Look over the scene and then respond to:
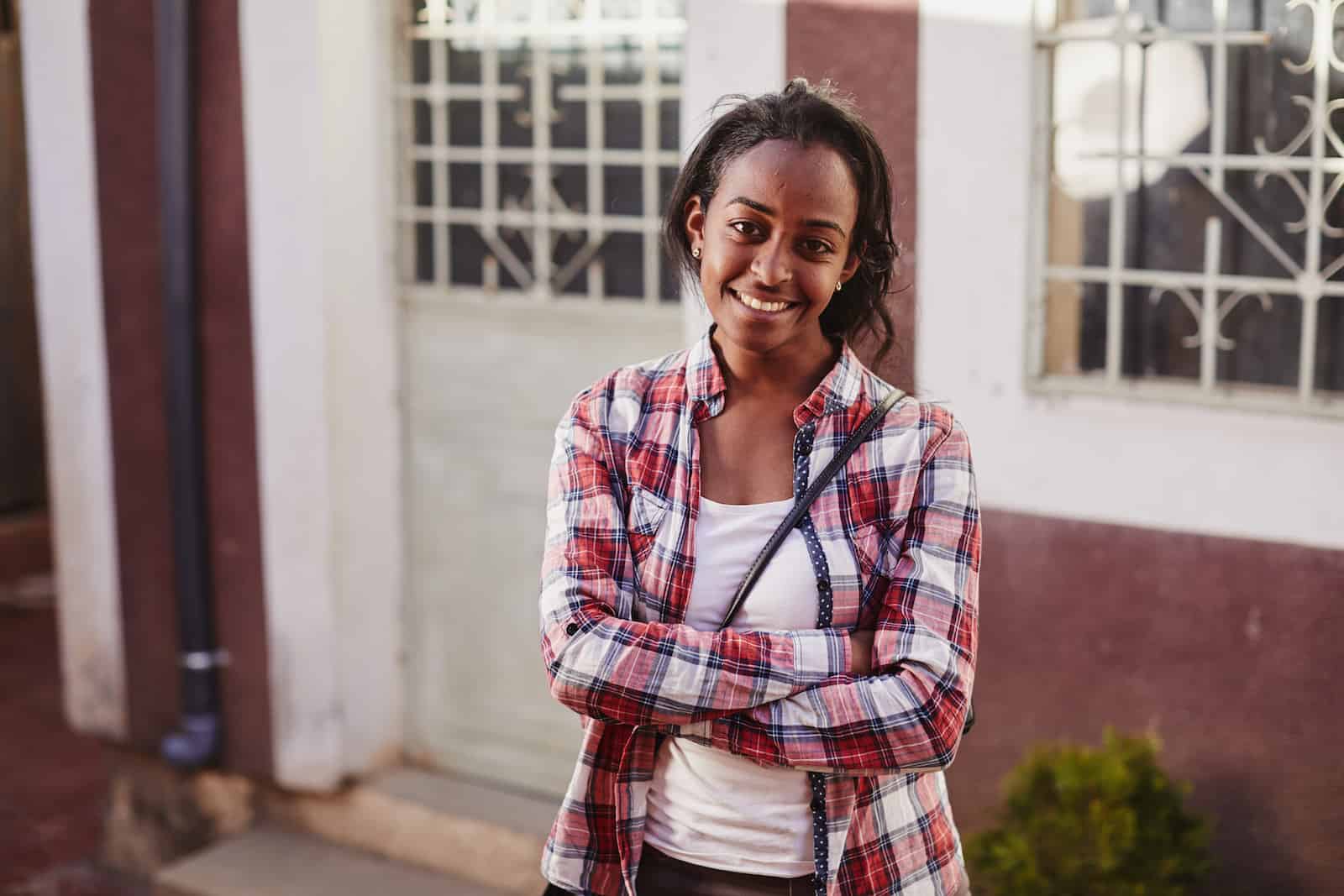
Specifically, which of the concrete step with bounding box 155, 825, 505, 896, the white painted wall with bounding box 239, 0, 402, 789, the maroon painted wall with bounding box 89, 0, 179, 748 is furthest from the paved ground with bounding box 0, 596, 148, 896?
the white painted wall with bounding box 239, 0, 402, 789

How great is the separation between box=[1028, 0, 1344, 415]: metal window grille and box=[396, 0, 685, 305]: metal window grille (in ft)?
4.11

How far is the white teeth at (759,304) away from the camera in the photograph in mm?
2207

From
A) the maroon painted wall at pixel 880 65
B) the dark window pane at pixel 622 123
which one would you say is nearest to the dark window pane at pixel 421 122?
the dark window pane at pixel 622 123

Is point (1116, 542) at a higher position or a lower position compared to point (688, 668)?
lower

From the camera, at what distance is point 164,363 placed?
546 centimetres

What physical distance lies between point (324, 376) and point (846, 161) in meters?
3.16

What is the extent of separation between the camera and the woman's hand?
7.06 feet

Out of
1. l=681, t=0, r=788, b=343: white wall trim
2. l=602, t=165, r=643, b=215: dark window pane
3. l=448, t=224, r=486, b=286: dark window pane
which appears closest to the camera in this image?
l=681, t=0, r=788, b=343: white wall trim

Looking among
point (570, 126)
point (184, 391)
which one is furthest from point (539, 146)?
point (184, 391)

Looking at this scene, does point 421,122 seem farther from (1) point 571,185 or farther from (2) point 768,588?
(2) point 768,588

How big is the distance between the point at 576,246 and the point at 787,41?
113cm

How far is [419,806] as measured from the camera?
5270 millimetres

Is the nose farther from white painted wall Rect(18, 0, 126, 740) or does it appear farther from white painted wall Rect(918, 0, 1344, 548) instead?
white painted wall Rect(18, 0, 126, 740)

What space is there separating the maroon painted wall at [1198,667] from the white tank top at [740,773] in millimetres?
1913
